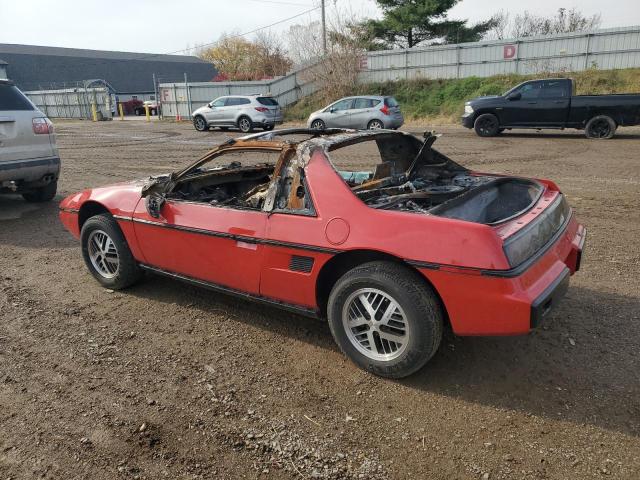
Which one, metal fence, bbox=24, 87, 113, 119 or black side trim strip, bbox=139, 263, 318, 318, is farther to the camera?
metal fence, bbox=24, 87, 113, 119

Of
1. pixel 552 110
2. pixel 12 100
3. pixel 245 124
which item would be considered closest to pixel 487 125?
pixel 552 110

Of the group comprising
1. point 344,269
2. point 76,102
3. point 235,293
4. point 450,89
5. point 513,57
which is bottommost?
point 235,293

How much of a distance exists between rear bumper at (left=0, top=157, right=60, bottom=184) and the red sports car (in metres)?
2.86

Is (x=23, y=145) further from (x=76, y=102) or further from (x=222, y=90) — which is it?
(x=76, y=102)

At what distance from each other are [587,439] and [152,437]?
85.1 inches

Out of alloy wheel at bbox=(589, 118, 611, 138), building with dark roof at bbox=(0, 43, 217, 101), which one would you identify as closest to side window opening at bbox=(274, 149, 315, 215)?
alloy wheel at bbox=(589, 118, 611, 138)

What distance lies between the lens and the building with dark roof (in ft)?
165

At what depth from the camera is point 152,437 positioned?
258 cm

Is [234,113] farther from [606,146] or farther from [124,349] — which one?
[124,349]

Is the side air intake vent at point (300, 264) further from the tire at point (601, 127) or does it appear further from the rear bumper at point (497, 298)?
the tire at point (601, 127)

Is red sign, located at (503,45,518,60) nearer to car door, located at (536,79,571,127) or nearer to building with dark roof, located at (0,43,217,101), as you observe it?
car door, located at (536,79,571,127)

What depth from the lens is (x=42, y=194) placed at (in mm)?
7789

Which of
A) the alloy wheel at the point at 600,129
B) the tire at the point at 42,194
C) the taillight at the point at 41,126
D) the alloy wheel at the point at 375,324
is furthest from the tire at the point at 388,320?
the alloy wheel at the point at 600,129

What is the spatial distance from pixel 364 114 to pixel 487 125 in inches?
178
